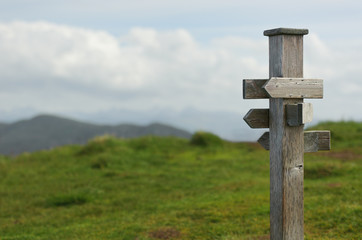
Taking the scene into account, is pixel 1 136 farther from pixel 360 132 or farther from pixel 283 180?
pixel 283 180

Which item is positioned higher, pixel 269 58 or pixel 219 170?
pixel 269 58

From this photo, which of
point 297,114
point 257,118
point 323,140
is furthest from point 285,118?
point 323,140

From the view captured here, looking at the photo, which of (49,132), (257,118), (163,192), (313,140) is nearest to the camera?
(257,118)

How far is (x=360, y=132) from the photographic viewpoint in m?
23.4

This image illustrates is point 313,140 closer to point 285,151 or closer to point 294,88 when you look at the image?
point 285,151

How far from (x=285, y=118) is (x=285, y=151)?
0.43 metres

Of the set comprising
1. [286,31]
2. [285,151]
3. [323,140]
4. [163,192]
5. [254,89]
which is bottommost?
[163,192]

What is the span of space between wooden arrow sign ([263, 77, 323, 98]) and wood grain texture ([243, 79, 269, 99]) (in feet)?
0.57

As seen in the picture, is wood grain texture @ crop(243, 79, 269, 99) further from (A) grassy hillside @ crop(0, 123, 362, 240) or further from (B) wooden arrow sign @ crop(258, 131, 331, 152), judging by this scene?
(A) grassy hillside @ crop(0, 123, 362, 240)

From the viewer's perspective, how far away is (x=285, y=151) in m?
5.42

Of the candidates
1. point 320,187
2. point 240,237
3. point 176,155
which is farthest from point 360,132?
point 240,237

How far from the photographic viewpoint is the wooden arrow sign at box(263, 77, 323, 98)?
5.30 meters

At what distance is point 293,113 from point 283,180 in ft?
2.93

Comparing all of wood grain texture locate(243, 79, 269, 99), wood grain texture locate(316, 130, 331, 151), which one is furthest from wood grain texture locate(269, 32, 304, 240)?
wood grain texture locate(316, 130, 331, 151)
